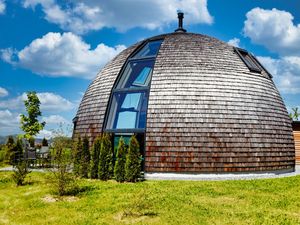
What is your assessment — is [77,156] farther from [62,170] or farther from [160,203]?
[160,203]

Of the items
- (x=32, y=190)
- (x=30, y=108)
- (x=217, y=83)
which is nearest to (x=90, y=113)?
(x=32, y=190)

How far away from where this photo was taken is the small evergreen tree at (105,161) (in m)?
13.3

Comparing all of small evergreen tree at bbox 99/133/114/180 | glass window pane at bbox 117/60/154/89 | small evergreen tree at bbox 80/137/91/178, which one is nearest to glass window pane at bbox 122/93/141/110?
glass window pane at bbox 117/60/154/89

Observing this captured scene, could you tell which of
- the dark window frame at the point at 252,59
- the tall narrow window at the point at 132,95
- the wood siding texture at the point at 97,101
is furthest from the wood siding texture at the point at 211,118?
the wood siding texture at the point at 97,101

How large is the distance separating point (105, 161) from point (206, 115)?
4805mm

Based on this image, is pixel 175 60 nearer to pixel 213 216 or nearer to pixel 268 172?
pixel 268 172

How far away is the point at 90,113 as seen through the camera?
51.5 feet

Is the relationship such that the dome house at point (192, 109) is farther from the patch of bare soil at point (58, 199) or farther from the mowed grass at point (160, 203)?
the patch of bare soil at point (58, 199)

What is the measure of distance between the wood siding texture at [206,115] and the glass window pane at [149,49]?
56 centimetres

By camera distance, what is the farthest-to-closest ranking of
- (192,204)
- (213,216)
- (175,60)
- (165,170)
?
(175,60), (165,170), (192,204), (213,216)

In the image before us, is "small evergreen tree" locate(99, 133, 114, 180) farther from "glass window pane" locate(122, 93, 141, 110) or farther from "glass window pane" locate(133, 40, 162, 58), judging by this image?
"glass window pane" locate(133, 40, 162, 58)

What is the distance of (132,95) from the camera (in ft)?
50.5

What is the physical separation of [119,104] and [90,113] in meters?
1.55

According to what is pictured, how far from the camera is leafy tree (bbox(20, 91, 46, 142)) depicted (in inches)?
1319
